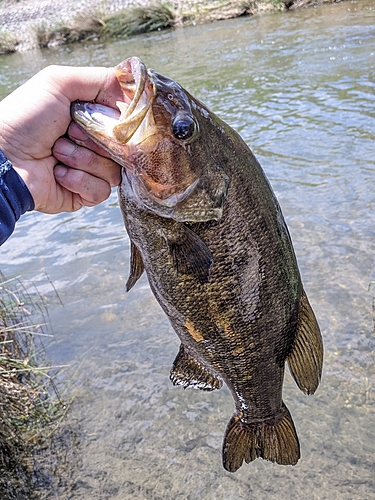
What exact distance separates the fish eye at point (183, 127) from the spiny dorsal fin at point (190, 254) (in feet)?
1.19

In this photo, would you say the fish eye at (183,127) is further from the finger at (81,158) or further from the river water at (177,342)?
the river water at (177,342)

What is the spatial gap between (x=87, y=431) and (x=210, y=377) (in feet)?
6.94

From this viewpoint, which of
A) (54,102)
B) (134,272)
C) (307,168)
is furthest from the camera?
(307,168)

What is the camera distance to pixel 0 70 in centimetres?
2073

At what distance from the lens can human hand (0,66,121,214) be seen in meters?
2.26

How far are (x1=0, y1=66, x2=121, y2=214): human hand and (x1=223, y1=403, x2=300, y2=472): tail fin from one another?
1428mm

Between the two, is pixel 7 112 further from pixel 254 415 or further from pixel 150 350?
pixel 150 350

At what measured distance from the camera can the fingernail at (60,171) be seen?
253 cm

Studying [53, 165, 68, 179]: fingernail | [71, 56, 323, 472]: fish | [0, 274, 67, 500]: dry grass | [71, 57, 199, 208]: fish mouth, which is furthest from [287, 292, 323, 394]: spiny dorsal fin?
[0, 274, 67, 500]: dry grass

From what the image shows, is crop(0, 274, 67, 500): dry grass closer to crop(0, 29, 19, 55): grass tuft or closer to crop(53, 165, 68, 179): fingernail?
crop(53, 165, 68, 179): fingernail

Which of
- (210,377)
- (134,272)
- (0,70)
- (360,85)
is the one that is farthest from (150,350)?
(0,70)

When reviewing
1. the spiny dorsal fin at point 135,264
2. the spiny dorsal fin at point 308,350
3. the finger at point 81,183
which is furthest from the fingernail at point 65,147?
the spiny dorsal fin at point 308,350

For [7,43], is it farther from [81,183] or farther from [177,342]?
[81,183]

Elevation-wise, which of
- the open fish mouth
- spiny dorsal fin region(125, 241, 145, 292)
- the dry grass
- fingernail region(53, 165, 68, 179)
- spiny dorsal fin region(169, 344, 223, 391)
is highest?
the open fish mouth
